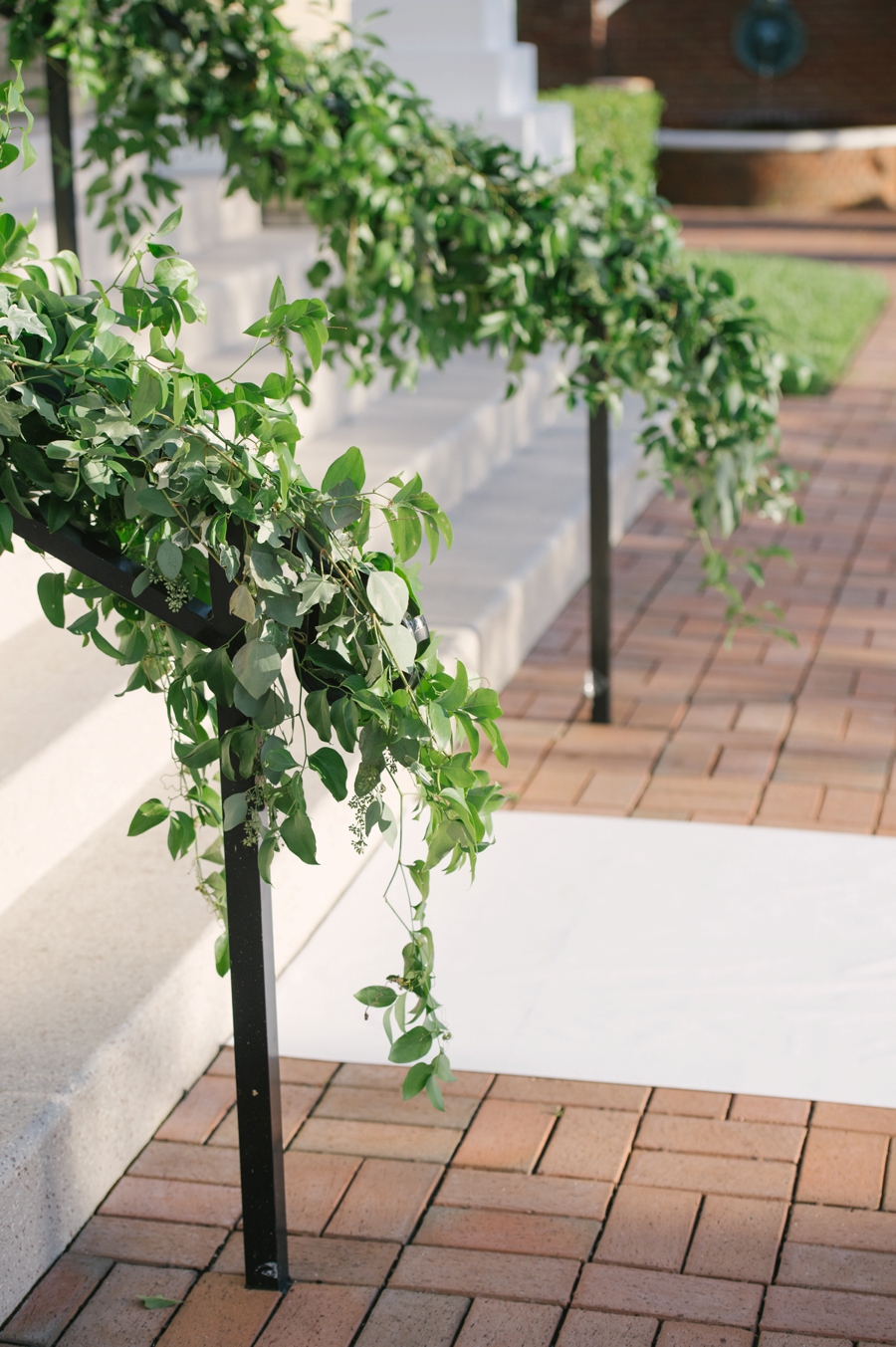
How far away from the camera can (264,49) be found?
10.4ft

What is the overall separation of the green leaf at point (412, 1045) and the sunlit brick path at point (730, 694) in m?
1.44

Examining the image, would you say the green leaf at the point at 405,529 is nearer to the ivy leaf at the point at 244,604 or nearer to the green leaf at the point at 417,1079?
the ivy leaf at the point at 244,604

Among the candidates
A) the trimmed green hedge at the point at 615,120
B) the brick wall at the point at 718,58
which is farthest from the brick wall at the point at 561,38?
the trimmed green hedge at the point at 615,120

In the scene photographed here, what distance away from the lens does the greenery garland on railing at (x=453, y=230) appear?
3012 mm

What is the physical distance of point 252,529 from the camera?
1.52 m

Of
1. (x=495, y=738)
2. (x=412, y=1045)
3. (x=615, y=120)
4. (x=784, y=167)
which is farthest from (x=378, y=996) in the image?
(x=784, y=167)

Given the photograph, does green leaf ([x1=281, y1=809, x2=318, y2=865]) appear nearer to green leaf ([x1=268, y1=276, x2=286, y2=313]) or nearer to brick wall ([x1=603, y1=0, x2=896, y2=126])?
green leaf ([x1=268, y1=276, x2=286, y2=313])

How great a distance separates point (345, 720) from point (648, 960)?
129 cm

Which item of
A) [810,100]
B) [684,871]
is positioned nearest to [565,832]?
[684,871]

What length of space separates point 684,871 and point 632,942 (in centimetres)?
29

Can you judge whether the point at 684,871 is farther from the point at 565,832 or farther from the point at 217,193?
the point at 217,193

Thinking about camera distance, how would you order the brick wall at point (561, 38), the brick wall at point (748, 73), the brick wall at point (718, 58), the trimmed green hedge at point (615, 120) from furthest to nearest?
the brick wall at point (748, 73) → the brick wall at point (718, 58) → the brick wall at point (561, 38) → the trimmed green hedge at point (615, 120)

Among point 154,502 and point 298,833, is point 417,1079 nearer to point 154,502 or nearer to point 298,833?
point 298,833

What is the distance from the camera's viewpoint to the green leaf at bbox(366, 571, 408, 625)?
4.85 ft
